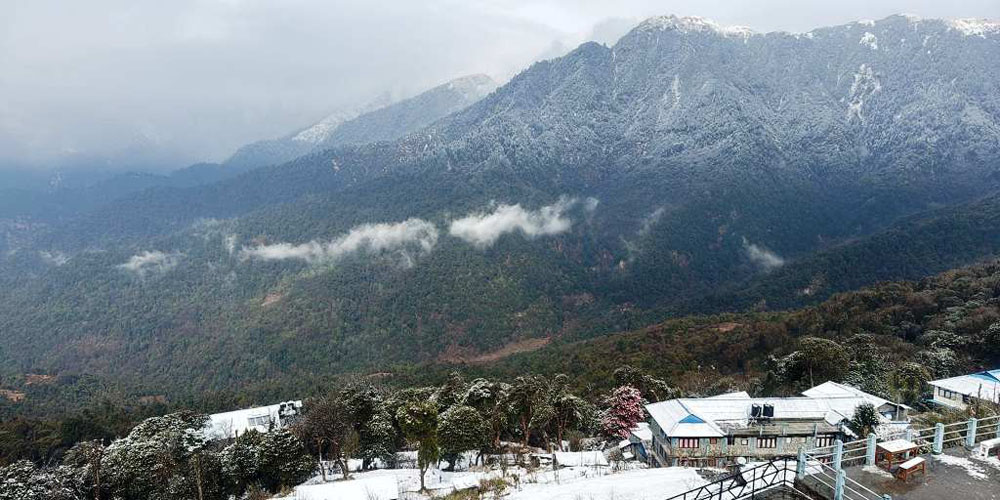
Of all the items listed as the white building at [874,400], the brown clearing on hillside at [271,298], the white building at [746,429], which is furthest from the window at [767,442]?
the brown clearing on hillside at [271,298]

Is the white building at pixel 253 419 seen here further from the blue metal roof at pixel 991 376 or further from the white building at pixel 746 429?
the blue metal roof at pixel 991 376

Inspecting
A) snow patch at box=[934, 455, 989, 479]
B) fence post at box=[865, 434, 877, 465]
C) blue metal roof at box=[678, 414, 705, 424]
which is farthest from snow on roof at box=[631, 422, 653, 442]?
fence post at box=[865, 434, 877, 465]

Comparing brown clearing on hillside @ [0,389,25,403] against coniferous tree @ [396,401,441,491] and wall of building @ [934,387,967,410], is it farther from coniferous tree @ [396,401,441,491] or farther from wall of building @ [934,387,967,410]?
wall of building @ [934,387,967,410]

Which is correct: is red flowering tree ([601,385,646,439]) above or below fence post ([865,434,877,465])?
below

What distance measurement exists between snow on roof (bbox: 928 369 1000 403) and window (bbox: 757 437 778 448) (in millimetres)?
13720

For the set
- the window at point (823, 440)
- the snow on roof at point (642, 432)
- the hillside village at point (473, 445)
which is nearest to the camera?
the hillside village at point (473, 445)

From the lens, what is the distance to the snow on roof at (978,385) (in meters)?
37.8

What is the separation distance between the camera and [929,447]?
13.7 m

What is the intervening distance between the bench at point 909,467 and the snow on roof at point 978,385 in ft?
107

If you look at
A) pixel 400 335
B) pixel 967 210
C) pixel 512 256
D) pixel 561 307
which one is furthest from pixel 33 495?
pixel 967 210

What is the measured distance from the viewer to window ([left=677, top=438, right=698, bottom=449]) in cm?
3538

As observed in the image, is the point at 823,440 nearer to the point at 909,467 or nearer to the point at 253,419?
the point at 909,467

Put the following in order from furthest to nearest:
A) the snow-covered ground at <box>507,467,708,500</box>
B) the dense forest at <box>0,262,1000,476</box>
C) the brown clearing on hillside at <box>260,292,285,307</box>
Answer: the brown clearing on hillside at <box>260,292,285,307</box>, the dense forest at <box>0,262,1000,476</box>, the snow-covered ground at <box>507,467,708,500</box>

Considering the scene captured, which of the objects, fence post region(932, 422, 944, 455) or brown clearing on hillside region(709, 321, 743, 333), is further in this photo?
brown clearing on hillside region(709, 321, 743, 333)
